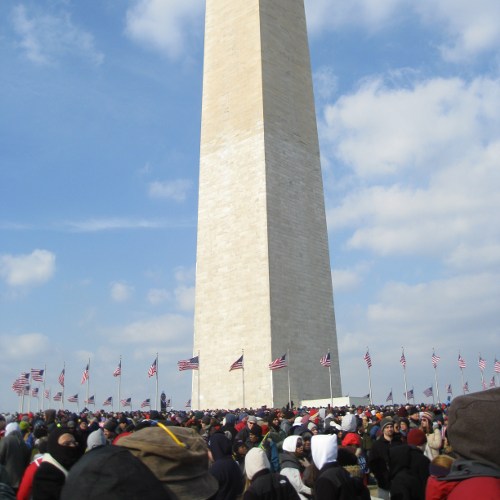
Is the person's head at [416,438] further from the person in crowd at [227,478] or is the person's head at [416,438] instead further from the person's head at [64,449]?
the person's head at [64,449]

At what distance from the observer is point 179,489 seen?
169 cm

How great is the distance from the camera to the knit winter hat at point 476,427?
6.35 feet

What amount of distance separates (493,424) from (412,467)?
4.69 metres

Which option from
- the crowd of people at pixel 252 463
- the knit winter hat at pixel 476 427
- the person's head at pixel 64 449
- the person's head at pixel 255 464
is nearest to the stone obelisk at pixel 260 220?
the crowd of people at pixel 252 463

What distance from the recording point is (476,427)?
1.95 meters

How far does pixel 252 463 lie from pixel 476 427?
309cm

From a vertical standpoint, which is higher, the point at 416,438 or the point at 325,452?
the point at 416,438

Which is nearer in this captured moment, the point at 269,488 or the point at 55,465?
the point at 55,465

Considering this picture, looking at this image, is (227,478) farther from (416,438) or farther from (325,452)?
(416,438)

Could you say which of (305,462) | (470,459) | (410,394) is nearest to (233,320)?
(410,394)

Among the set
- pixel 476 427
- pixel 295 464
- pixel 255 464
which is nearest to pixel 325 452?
pixel 255 464

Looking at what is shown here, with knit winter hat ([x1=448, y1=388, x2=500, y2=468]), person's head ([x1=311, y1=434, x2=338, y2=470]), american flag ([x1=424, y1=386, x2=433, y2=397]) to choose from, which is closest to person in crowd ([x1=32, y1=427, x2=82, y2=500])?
person's head ([x1=311, y1=434, x2=338, y2=470])

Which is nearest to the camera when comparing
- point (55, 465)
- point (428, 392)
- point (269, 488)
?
point (55, 465)

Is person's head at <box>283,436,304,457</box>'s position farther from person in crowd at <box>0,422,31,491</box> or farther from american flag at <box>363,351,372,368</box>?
american flag at <box>363,351,372,368</box>
